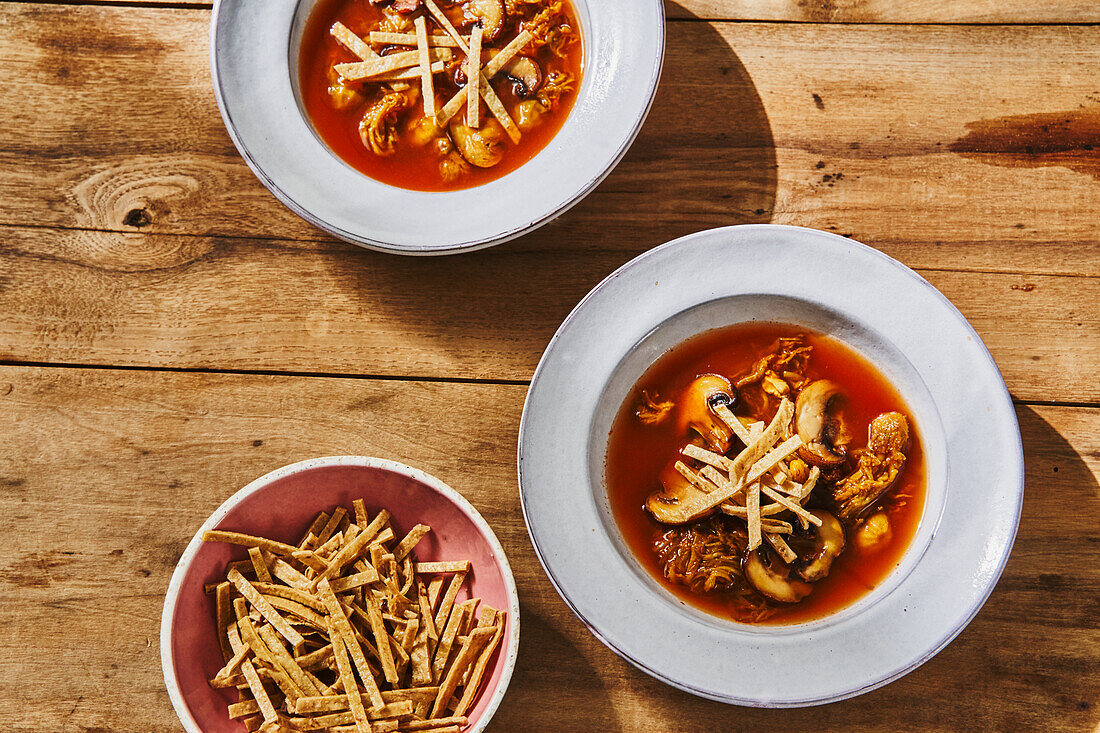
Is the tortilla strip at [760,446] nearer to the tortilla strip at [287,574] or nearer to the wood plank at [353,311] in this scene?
the wood plank at [353,311]

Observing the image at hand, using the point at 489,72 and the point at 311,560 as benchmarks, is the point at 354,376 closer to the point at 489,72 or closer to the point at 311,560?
the point at 311,560

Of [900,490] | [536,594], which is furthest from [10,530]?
[900,490]

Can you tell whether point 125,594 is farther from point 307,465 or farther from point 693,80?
point 693,80

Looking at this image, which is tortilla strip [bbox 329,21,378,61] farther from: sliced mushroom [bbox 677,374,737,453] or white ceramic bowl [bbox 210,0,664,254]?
sliced mushroom [bbox 677,374,737,453]

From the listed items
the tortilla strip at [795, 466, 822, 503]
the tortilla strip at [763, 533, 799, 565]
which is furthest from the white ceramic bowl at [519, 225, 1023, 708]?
the tortilla strip at [795, 466, 822, 503]

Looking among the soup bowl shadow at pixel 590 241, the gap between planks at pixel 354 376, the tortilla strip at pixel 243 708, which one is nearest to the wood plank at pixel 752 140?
the soup bowl shadow at pixel 590 241
